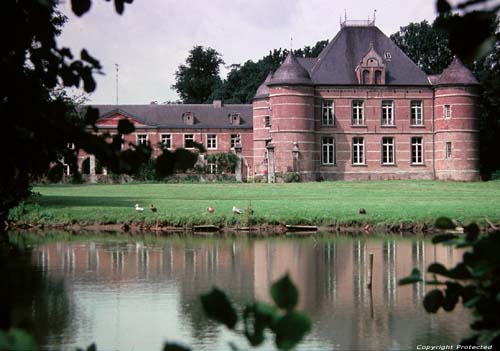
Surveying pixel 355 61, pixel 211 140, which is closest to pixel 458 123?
pixel 355 61

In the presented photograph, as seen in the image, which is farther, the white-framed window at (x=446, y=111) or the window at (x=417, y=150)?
the window at (x=417, y=150)

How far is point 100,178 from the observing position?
45.4 meters

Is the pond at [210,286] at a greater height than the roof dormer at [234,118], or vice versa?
the roof dormer at [234,118]

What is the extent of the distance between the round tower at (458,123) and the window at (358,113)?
382 centimetres

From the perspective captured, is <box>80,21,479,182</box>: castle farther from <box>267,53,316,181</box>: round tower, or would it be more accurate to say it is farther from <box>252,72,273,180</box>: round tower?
<box>252,72,273,180</box>: round tower

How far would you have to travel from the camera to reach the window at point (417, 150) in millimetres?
42188

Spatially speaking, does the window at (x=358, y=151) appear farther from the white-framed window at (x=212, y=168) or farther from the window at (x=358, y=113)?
the white-framed window at (x=212, y=168)

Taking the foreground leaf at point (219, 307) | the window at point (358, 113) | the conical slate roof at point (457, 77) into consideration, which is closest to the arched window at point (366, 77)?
the window at point (358, 113)

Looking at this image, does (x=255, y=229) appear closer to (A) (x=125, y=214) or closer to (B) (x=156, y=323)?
(A) (x=125, y=214)

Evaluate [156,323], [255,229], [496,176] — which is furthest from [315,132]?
[156,323]

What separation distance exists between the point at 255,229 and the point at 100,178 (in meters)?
22.6

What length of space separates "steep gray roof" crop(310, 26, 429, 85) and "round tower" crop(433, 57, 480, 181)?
1.50 metres

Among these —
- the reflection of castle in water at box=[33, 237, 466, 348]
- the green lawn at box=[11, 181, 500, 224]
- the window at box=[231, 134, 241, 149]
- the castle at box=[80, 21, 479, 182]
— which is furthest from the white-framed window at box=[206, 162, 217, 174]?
the reflection of castle in water at box=[33, 237, 466, 348]

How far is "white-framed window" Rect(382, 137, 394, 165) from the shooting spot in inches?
1661
